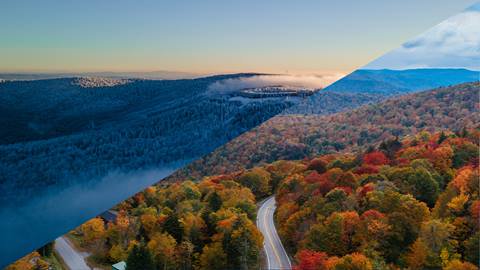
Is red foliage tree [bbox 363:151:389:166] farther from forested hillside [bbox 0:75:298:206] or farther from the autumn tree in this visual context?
forested hillside [bbox 0:75:298:206]

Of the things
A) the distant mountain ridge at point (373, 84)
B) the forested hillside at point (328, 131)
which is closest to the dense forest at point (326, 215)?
the forested hillside at point (328, 131)

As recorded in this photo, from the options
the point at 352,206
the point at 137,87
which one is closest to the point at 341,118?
the point at 352,206

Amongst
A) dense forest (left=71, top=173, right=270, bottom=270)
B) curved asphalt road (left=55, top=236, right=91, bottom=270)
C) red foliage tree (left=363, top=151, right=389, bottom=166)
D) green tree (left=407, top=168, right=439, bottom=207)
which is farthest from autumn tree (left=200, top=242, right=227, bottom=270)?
green tree (left=407, top=168, right=439, bottom=207)

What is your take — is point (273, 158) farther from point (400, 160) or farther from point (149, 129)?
point (400, 160)

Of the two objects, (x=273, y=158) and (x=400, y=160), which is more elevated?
(x=273, y=158)

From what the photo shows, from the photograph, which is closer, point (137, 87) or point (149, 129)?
point (149, 129)

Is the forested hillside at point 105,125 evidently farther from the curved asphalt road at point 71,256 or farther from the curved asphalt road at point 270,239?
the curved asphalt road at point 270,239

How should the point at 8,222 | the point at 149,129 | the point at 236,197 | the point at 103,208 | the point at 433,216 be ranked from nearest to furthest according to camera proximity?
the point at 8,222 < the point at 103,208 < the point at 149,129 < the point at 236,197 < the point at 433,216

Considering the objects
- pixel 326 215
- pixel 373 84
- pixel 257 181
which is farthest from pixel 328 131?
pixel 257 181
